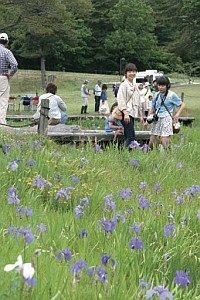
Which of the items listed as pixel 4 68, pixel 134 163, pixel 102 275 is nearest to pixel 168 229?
pixel 102 275

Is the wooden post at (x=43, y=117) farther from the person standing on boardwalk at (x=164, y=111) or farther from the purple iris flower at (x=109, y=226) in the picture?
the purple iris flower at (x=109, y=226)

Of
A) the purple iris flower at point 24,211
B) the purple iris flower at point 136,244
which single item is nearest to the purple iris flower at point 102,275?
the purple iris flower at point 136,244

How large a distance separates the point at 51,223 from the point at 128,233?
0.44 meters

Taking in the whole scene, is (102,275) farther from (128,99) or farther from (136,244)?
(128,99)

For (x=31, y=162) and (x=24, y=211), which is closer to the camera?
(x=24, y=211)

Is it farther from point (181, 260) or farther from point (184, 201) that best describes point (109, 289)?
point (184, 201)

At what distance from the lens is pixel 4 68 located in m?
8.12

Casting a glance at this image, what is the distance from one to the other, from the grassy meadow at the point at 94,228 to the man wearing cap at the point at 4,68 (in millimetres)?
1750

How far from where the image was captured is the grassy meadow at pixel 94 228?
6.82ft

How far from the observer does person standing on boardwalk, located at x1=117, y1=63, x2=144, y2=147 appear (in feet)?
25.0

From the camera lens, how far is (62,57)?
60562 millimetres

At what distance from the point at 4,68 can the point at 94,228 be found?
533 cm

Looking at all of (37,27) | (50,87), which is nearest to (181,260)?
(50,87)

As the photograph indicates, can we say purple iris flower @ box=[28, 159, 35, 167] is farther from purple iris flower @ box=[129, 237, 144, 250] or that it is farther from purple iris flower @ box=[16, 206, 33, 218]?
purple iris flower @ box=[129, 237, 144, 250]
